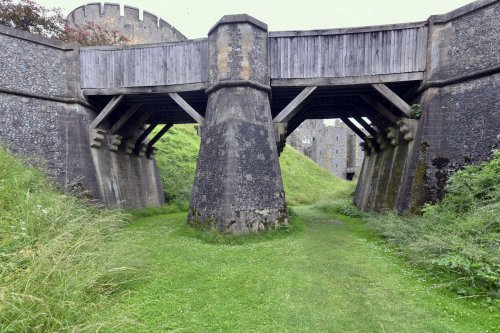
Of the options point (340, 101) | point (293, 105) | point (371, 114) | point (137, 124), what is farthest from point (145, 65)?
point (371, 114)

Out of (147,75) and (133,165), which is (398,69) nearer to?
(147,75)

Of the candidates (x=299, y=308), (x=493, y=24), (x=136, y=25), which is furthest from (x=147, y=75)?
(x=136, y=25)

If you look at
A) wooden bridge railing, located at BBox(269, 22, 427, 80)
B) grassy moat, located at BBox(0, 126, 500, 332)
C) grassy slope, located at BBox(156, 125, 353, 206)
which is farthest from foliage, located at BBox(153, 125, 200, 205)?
wooden bridge railing, located at BBox(269, 22, 427, 80)

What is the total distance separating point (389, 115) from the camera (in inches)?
390

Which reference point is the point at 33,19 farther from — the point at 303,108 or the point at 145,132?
the point at 303,108

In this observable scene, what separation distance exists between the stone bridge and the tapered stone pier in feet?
0.11

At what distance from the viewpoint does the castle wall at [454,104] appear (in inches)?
295

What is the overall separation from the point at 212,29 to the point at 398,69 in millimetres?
6304

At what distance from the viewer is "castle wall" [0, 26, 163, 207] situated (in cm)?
881

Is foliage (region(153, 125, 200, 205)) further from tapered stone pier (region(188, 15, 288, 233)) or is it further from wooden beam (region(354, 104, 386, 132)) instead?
wooden beam (region(354, 104, 386, 132))

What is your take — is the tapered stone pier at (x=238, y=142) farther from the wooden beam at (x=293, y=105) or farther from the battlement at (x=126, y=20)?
the battlement at (x=126, y=20)

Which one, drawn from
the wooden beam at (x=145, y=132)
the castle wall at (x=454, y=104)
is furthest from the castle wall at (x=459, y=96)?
the wooden beam at (x=145, y=132)

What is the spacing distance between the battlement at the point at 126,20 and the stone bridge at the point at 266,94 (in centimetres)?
1601

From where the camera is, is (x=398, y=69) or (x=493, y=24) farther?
(x=398, y=69)
